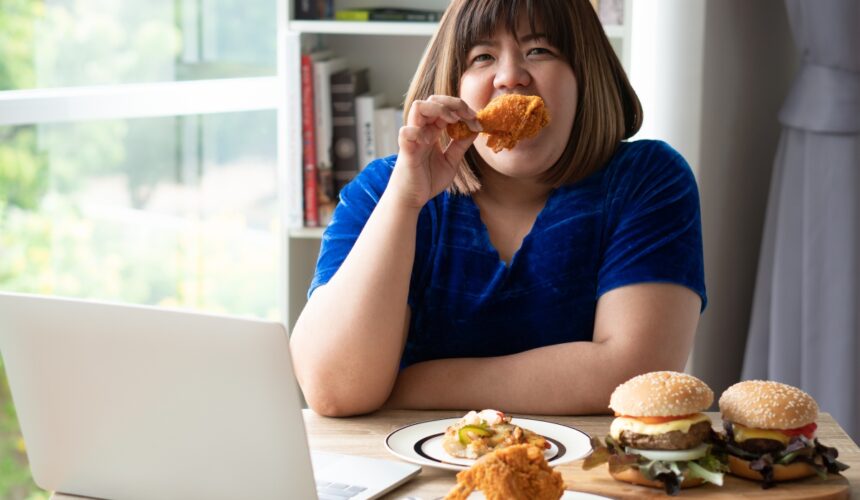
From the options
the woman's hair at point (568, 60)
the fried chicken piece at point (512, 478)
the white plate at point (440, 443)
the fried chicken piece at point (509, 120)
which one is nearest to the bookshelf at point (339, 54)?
the woman's hair at point (568, 60)

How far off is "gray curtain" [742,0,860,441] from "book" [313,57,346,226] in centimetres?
116

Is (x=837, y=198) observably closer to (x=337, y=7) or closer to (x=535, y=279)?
(x=535, y=279)

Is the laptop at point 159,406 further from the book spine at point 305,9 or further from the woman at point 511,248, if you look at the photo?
the book spine at point 305,9

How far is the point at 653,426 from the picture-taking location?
1.20 meters

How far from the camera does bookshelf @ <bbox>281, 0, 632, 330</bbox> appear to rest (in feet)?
8.92

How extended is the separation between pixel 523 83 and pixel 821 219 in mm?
1299

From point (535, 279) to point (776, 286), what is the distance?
1.23 metres

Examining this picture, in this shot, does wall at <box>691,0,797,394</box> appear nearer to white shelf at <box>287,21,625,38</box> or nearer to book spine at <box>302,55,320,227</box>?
white shelf at <box>287,21,625,38</box>

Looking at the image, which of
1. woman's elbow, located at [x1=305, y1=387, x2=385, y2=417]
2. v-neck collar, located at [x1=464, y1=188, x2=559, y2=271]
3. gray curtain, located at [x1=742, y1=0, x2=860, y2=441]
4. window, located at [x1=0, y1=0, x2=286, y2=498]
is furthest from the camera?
gray curtain, located at [x1=742, y1=0, x2=860, y2=441]

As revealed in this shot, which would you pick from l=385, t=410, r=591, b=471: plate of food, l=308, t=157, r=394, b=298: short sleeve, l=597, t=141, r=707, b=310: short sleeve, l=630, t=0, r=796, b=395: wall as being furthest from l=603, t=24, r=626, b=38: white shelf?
l=385, t=410, r=591, b=471: plate of food

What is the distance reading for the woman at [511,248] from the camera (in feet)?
5.07

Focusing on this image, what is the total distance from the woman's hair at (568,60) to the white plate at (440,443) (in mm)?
502

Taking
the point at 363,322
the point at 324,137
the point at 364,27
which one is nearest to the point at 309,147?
the point at 324,137

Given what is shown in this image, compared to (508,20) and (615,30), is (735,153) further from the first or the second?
(508,20)
